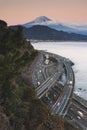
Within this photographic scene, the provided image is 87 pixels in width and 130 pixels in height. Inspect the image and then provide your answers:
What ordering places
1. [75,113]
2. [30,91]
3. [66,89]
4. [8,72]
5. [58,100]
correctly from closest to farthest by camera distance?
[8,72] < [30,91] < [75,113] < [58,100] < [66,89]

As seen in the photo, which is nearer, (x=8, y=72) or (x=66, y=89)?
(x=8, y=72)

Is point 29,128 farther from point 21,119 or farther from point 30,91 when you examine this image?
point 30,91

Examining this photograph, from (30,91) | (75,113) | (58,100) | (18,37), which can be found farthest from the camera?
(58,100)

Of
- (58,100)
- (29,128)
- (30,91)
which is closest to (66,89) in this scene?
(58,100)

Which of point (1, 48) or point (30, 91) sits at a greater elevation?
point (1, 48)

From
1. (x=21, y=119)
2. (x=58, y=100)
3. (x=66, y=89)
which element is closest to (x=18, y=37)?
(x=21, y=119)

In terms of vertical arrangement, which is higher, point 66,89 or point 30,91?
point 30,91

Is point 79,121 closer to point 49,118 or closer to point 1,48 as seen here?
point 49,118

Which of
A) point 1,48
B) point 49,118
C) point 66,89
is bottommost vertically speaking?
point 66,89

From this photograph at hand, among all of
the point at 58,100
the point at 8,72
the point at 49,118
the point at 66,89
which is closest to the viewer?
the point at 8,72
